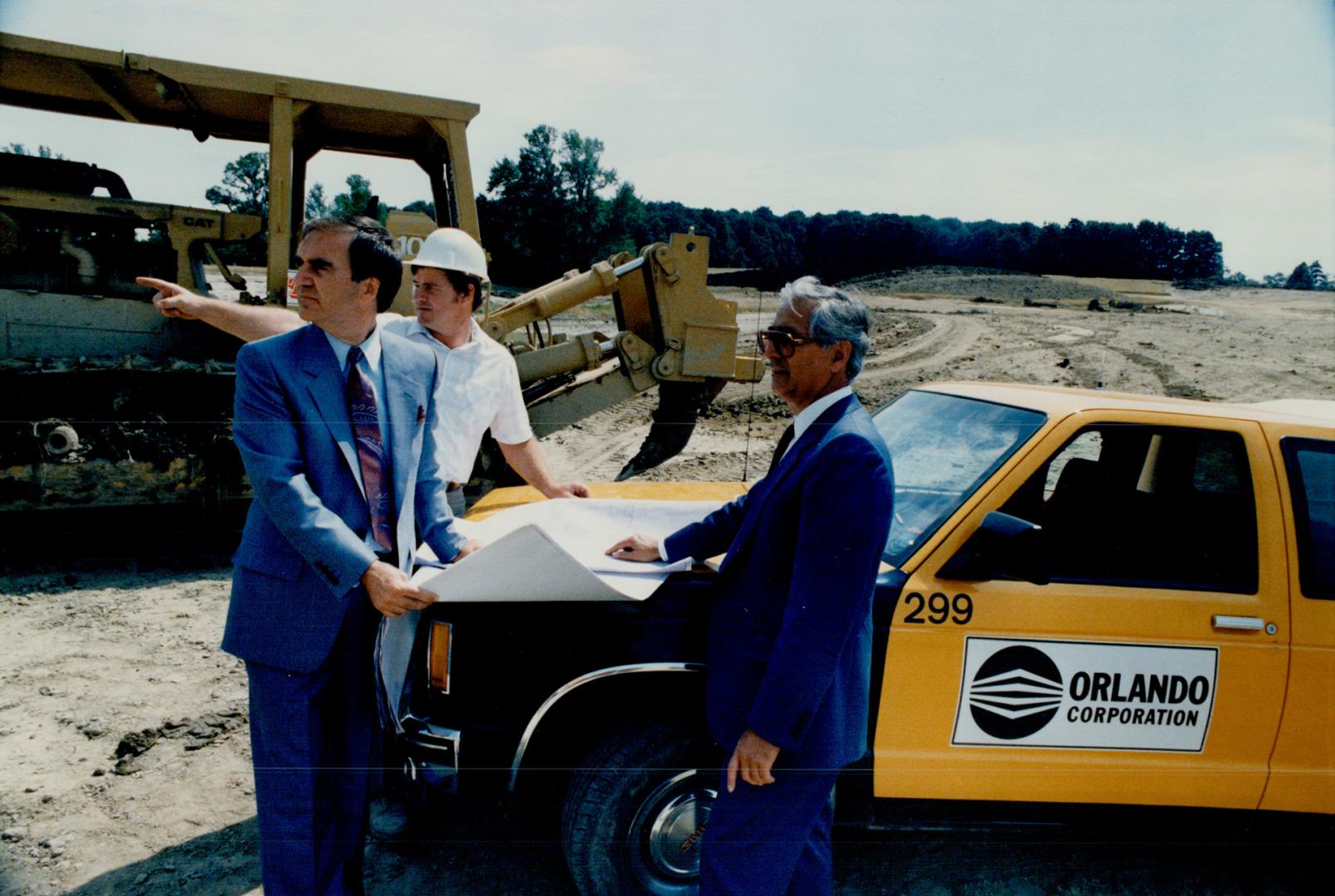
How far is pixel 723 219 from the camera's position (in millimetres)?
8969

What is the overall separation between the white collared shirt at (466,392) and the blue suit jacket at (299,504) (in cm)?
81

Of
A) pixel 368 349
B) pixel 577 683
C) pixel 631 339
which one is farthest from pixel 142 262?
pixel 577 683

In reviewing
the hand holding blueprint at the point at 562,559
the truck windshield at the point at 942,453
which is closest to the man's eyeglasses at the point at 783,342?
the hand holding blueprint at the point at 562,559

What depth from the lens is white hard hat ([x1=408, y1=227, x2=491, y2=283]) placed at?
3.04 m

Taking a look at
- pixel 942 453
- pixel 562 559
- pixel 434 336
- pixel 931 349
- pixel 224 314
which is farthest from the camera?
pixel 931 349

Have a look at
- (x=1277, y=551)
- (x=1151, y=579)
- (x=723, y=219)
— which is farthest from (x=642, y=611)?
(x=723, y=219)

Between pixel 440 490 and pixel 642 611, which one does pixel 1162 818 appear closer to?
pixel 642 611

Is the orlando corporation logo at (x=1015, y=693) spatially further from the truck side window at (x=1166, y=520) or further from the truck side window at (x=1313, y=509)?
the truck side window at (x=1313, y=509)

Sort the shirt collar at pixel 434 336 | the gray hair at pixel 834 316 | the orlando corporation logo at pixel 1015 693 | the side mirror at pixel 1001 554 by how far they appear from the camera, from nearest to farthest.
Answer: the gray hair at pixel 834 316 < the side mirror at pixel 1001 554 < the orlando corporation logo at pixel 1015 693 < the shirt collar at pixel 434 336

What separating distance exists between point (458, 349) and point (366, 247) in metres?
1.00

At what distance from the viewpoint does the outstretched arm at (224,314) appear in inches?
105

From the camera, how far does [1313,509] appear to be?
2.84 meters

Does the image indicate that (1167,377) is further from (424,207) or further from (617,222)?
(617,222)

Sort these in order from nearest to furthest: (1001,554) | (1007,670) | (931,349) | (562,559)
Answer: (562,559) → (1001,554) → (1007,670) → (931,349)
